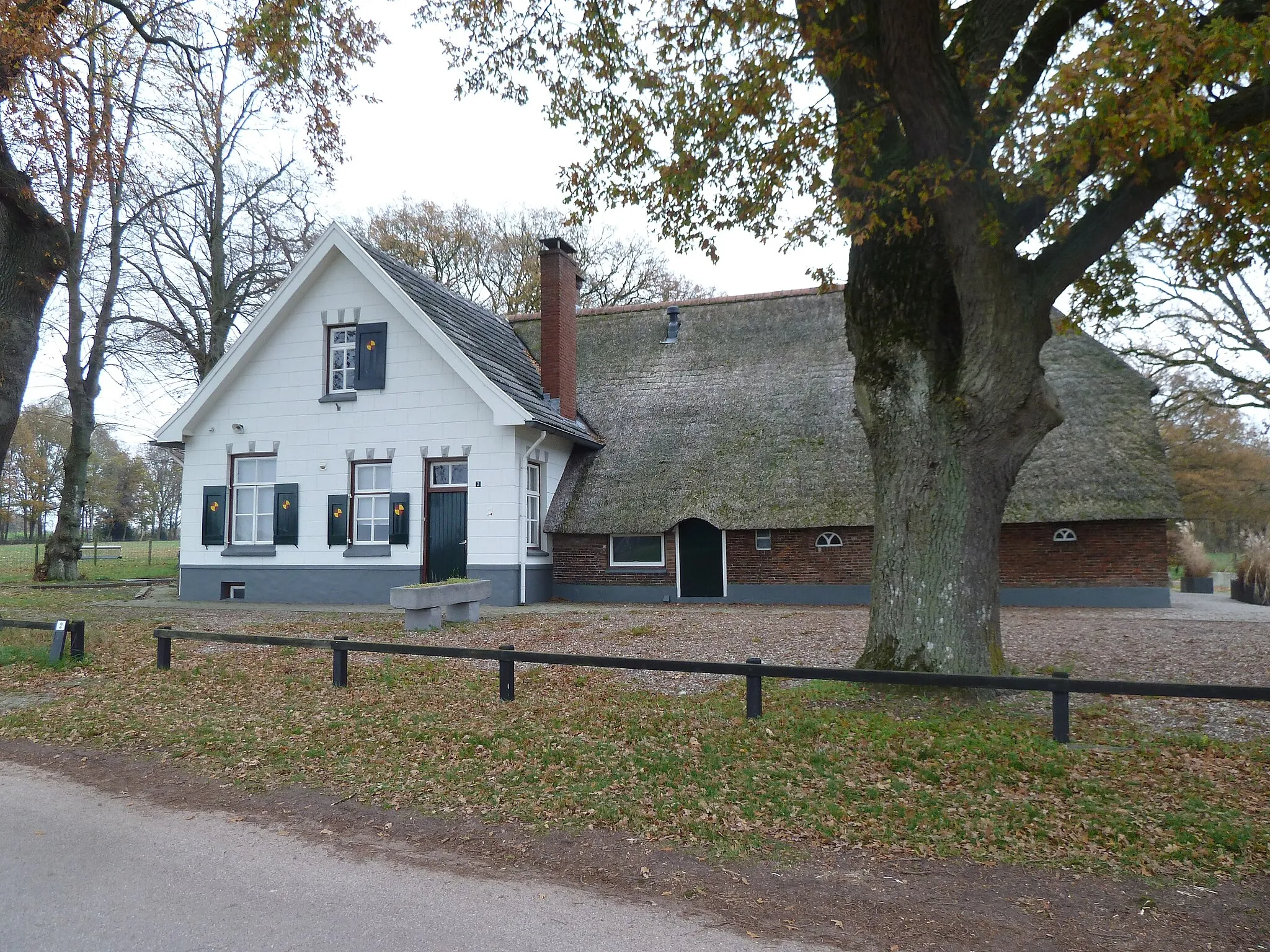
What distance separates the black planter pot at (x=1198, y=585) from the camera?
2219cm

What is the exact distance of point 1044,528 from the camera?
17.6 meters

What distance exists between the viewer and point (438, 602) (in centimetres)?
1409

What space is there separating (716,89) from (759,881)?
727 centimetres

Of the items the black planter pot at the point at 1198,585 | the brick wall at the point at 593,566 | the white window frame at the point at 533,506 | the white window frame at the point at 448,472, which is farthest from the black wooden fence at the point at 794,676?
the black planter pot at the point at 1198,585

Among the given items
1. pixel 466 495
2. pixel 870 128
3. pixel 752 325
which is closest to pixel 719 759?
pixel 870 128

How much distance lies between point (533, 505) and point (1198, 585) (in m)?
17.1

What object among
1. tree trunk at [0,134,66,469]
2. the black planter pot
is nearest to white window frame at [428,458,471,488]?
tree trunk at [0,134,66,469]

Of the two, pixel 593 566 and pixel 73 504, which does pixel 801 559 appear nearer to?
pixel 593 566

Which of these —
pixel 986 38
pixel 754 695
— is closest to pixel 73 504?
pixel 754 695

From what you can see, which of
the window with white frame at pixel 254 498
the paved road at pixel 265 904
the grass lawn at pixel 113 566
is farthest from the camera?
the grass lawn at pixel 113 566

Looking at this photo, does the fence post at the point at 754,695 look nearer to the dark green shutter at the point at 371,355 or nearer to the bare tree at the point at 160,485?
the dark green shutter at the point at 371,355

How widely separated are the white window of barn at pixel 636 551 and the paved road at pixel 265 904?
14096 millimetres

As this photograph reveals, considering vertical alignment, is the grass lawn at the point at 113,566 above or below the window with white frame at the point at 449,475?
below

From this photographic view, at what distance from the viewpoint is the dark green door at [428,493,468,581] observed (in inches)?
727
